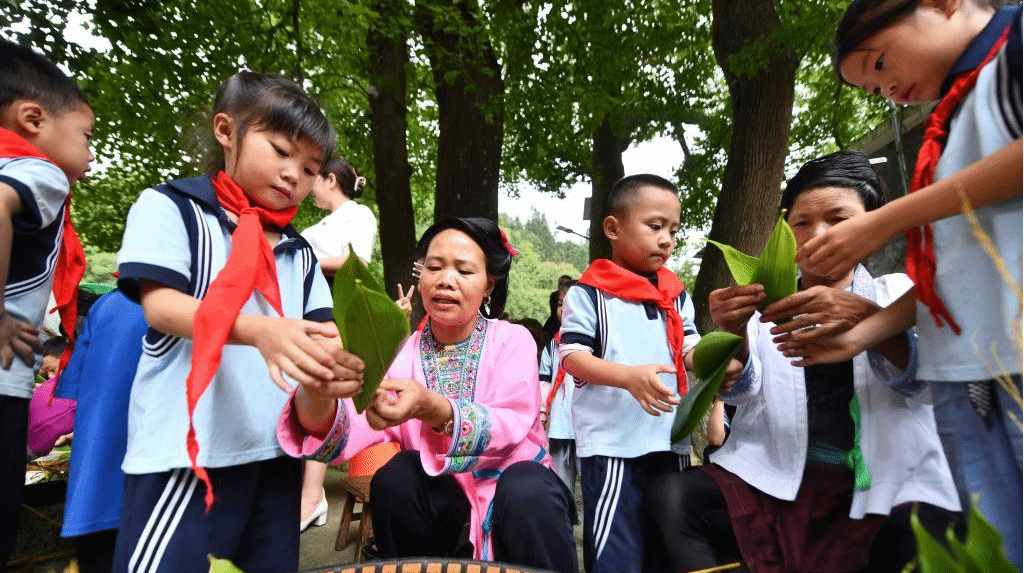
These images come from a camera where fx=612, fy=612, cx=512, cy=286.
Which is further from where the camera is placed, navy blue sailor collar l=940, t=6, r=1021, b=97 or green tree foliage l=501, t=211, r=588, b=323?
green tree foliage l=501, t=211, r=588, b=323

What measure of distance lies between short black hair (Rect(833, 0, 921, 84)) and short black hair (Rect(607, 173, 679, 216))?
906mm

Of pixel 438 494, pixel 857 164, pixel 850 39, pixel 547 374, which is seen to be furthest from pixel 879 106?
pixel 438 494

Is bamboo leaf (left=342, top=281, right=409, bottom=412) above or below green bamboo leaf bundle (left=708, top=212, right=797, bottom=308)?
below

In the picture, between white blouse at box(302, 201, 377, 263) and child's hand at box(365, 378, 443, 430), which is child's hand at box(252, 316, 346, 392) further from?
white blouse at box(302, 201, 377, 263)

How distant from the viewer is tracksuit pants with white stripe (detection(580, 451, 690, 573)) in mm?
1822

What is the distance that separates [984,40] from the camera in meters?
1.12

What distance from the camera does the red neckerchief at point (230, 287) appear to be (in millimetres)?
1106

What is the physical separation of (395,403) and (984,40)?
1360 millimetres

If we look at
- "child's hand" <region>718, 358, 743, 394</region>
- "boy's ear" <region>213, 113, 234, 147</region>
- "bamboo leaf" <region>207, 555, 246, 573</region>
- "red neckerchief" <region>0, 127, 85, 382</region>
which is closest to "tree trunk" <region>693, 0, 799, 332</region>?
"child's hand" <region>718, 358, 743, 394</region>

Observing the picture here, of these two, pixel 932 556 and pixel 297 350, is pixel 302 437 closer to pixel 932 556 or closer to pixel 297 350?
pixel 297 350

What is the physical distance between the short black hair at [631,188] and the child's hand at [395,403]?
3.58 ft

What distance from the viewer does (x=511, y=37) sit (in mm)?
5535

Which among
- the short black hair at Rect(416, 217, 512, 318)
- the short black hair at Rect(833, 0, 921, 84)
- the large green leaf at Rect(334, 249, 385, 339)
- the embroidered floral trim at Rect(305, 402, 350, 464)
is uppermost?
the short black hair at Rect(833, 0, 921, 84)

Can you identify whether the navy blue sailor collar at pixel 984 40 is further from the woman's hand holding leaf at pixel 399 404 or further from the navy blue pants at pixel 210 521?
the navy blue pants at pixel 210 521
